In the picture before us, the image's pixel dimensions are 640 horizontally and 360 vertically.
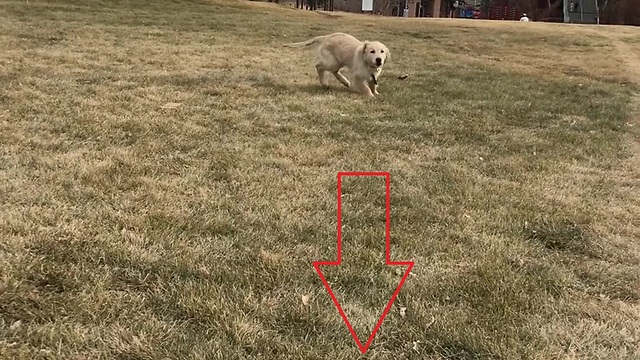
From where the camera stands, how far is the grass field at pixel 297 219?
2.17m

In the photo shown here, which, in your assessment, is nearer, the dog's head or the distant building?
the dog's head

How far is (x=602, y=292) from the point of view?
260 cm

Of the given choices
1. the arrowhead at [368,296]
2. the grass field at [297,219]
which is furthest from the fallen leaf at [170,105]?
the arrowhead at [368,296]

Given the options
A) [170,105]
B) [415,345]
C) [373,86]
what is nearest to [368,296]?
[415,345]

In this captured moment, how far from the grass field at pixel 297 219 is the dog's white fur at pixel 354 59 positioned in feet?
0.97

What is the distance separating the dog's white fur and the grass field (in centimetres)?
30

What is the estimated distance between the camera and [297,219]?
3.20m

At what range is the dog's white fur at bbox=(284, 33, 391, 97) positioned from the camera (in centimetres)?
673

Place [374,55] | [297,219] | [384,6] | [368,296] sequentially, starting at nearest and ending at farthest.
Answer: [368,296]
[297,219]
[374,55]
[384,6]

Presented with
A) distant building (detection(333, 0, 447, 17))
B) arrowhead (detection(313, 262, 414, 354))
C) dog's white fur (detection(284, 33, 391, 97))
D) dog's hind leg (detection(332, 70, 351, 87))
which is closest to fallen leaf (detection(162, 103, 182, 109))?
dog's white fur (detection(284, 33, 391, 97))

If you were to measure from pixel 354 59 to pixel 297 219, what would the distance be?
419 cm

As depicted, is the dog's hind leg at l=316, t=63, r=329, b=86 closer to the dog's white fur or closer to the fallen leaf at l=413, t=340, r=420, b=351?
the dog's white fur

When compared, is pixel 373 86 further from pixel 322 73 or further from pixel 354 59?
pixel 322 73

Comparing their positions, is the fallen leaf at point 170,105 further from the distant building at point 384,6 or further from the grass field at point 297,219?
the distant building at point 384,6
